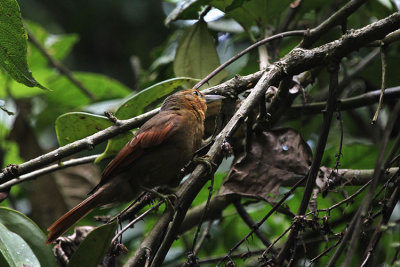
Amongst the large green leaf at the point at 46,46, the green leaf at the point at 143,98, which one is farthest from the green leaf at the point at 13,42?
the large green leaf at the point at 46,46

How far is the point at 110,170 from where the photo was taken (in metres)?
2.96

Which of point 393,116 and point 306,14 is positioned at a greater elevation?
point 306,14

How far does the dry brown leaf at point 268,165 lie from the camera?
2848 millimetres

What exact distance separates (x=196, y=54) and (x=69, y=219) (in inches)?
51.5

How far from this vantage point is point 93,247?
229 cm

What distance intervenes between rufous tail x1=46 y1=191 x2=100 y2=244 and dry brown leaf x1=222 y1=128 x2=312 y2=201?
27.1 inches

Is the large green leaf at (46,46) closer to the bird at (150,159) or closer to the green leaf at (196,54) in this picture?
the green leaf at (196,54)

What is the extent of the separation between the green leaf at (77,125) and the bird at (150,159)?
7.3 inches

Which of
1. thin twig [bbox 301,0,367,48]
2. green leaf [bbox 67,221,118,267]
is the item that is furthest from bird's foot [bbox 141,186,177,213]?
thin twig [bbox 301,0,367,48]

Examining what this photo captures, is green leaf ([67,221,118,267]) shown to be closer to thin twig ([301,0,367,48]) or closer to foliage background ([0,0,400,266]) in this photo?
foliage background ([0,0,400,266])

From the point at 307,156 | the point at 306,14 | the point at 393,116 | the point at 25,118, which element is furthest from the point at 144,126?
the point at 25,118

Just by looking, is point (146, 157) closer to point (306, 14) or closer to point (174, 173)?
point (174, 173)

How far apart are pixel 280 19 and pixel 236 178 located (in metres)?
1.60

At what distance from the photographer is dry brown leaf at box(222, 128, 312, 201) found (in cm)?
285
